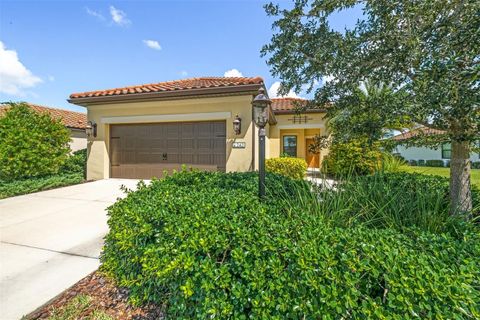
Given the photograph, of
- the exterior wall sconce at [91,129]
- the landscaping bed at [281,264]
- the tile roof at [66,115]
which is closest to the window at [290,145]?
the exterior wall sconce at [91,129]

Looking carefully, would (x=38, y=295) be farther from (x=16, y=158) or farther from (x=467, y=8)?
(x=16, y=158)

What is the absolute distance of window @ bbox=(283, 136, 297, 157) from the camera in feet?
52.2

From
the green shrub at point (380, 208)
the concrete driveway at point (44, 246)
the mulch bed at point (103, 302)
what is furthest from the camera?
the concrete driveway at point (44, 246)

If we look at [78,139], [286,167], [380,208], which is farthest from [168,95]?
[78,139]

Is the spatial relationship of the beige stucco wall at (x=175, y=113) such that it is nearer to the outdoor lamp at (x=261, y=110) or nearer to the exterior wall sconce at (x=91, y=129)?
the exterior wall sconce at (x=91, y=129)

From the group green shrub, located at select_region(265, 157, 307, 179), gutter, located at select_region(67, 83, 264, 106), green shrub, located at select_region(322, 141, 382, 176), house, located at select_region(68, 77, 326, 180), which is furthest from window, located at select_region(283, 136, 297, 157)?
gutter, located at select_region(67, 83, 264, 106)

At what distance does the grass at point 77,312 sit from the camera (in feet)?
7.17

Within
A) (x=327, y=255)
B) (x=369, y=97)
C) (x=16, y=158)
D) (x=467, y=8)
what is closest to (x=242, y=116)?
(x=369, y=97)

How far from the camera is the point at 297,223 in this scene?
6.68 feet

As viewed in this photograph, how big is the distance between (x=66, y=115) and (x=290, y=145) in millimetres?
16065

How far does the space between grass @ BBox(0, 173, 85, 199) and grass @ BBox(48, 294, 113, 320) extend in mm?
7499

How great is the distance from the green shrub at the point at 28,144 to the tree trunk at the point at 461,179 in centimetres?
1222

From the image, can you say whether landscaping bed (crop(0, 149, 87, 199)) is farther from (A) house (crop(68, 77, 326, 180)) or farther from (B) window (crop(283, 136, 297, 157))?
(B) window (crop(283, 136, 297, 157))

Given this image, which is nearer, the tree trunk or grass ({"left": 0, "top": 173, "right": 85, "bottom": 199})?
the tree trunk
